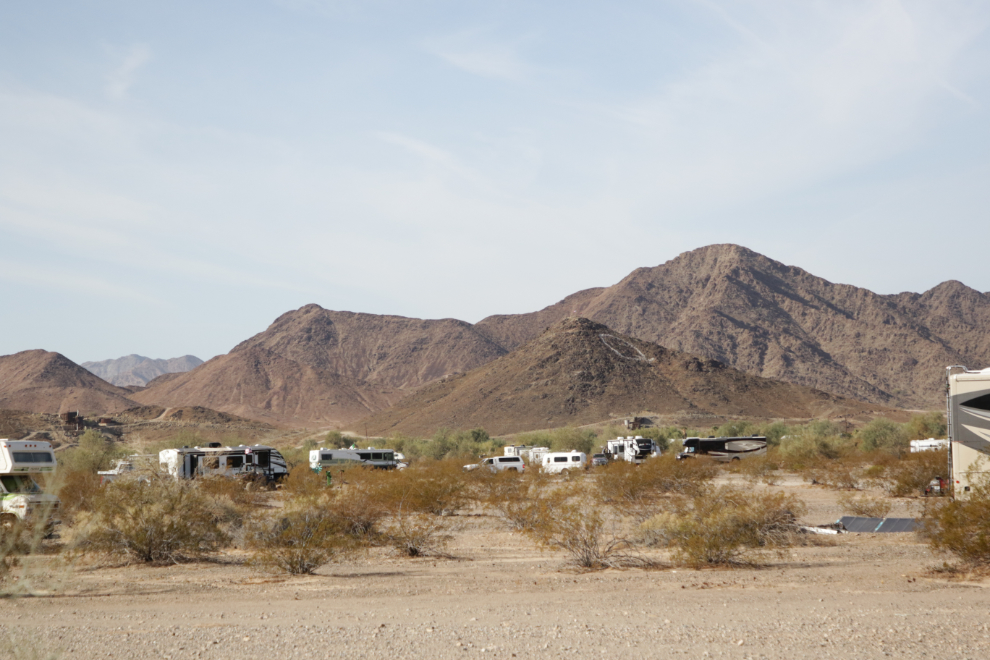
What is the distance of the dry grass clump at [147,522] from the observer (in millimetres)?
14141

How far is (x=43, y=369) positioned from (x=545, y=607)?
5461 inches

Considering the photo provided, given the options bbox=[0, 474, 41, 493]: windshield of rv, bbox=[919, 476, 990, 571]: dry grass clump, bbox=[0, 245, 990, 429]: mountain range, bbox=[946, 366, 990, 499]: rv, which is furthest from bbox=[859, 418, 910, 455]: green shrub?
bbox=[0, 474, 41, 493]: windshield of rv

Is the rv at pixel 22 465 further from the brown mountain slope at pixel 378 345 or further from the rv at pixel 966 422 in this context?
the brown mountain slope at pixel 378 345

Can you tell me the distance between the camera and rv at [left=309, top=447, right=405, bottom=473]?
4097 cm

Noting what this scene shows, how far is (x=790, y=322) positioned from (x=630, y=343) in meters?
Answer: 65.8

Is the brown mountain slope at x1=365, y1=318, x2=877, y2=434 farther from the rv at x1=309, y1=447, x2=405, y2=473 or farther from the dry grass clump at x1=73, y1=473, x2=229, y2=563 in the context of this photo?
the dry grass clump at x1=73, y1=473, x2=229, y2=563

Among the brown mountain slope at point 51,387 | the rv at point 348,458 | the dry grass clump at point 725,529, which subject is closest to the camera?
the dry grass clump at point 725,529

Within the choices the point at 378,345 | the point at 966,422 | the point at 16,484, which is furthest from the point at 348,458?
the point at 378,345

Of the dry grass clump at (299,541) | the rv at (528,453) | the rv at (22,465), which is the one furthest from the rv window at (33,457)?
the rv at (528,453)

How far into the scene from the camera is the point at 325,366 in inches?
6422

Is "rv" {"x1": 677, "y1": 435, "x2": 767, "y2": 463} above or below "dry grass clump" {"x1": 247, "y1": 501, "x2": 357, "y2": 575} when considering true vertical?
below

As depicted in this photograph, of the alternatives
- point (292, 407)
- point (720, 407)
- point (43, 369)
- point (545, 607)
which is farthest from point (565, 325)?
point (545, 607)

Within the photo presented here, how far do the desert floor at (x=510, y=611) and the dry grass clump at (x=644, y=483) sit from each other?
19.3ft

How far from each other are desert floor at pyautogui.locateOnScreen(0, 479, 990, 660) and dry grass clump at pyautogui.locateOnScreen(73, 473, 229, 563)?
531 millimetres
